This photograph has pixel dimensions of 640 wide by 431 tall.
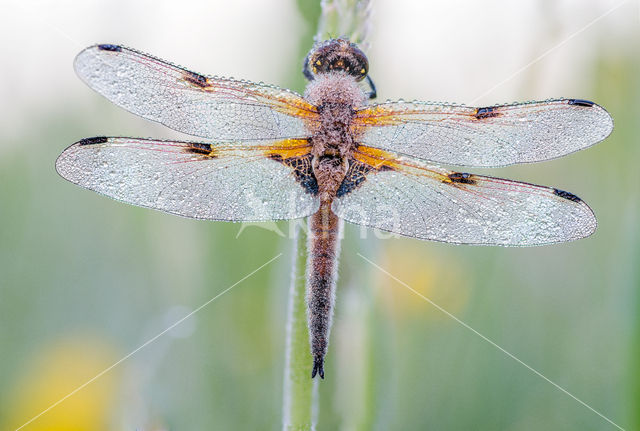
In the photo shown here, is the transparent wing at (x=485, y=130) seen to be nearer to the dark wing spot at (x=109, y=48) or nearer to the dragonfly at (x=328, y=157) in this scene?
the dragonfly at (x=328, y=157)

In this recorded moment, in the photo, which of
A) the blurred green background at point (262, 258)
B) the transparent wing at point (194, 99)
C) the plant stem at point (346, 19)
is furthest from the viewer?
the blurred green background at point (262, 258)

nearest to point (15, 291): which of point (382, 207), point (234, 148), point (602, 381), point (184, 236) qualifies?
point (184, 236)

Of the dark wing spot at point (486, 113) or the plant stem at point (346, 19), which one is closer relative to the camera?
the plant stem at point (346, 19)

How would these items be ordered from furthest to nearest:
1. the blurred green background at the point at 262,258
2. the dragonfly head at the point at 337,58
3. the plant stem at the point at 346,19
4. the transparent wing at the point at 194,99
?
the blurred green background at the point at 262,258 < the dragonfly head at the point at 337,58 < the transparent wing at the point at 194,99 < the plant stem at the point at 346,19

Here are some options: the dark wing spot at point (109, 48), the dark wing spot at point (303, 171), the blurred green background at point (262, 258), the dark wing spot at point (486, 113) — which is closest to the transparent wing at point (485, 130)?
the dark wing spot at point (486, 113)

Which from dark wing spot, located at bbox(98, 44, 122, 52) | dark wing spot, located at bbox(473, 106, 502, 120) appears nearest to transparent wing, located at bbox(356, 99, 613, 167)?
dark wing spot, located at bbox(473, 106, 502, 120)

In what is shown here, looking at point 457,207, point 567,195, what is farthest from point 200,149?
point 567,195

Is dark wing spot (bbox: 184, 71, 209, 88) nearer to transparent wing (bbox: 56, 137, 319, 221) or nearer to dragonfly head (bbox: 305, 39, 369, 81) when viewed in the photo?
transparent wing (bbox: 56, 137, 319, 221)

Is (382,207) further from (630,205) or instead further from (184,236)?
(630,205)

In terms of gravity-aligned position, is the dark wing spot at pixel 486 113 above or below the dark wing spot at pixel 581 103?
below

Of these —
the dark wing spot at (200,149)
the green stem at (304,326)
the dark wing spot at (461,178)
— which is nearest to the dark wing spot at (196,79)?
the dark wing spot at (200,149)
